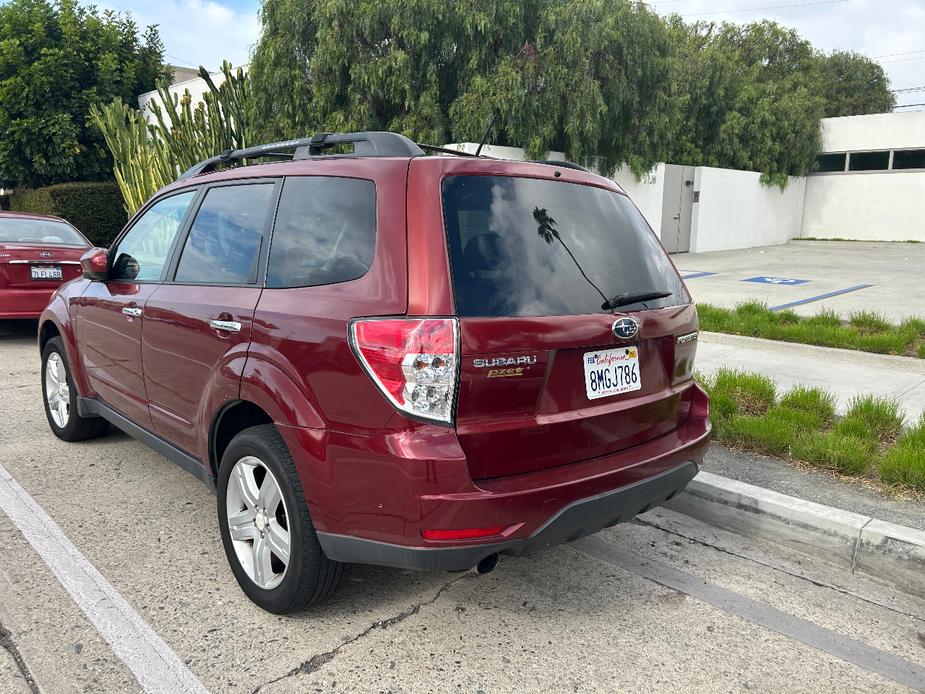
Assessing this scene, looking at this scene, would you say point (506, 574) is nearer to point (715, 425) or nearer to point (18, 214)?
point (715, 425)

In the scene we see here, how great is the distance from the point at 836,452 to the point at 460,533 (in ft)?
8.91

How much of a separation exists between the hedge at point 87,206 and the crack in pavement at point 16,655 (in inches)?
769

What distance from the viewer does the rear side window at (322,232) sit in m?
2.61

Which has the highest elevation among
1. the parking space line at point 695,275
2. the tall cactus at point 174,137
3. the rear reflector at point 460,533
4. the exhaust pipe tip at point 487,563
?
the tall cactus at point 174,137

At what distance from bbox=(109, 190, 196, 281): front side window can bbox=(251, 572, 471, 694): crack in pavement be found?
2.07 m

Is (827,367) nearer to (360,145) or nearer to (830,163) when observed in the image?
(360,145)

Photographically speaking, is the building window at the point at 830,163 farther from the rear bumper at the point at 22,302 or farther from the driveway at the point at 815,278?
the rear bumper at the point at 22,302

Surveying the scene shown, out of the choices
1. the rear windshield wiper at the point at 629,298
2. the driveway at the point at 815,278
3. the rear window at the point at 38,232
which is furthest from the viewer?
the driveway at the point at 815,278

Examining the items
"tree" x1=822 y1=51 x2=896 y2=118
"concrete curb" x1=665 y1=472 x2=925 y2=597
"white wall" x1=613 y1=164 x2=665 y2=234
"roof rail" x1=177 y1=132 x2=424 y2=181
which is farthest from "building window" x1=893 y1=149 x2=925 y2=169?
"roof rail" x1=177 y1=132 x2=424 y2=181

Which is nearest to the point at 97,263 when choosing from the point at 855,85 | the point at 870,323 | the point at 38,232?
the point at 38,232

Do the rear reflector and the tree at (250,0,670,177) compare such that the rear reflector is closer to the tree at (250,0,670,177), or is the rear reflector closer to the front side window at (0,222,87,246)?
the front side window at (0,222,87,246)

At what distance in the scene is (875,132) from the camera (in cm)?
2642

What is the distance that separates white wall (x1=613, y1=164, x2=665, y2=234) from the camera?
732 inches

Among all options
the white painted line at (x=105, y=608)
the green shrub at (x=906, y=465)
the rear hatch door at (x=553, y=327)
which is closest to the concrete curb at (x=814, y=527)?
the green shrub at (x=906, y=465)
